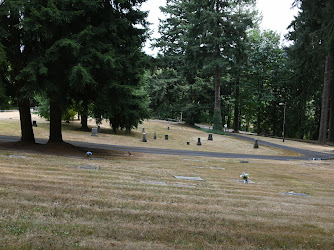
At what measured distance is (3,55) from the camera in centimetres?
1176

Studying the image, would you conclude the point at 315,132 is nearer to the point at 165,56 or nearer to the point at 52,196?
the point at 165,56

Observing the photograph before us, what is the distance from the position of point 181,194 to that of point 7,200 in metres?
3.71

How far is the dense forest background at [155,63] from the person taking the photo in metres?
12.4

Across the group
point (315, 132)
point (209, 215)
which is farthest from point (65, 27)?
point (315, 132)

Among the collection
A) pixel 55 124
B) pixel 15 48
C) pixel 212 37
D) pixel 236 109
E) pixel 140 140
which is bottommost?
pixel 140 140

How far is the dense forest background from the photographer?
12.4 m

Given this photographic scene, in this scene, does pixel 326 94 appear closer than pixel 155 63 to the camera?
No

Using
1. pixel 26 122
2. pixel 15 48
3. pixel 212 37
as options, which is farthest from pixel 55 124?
pixel 212 37

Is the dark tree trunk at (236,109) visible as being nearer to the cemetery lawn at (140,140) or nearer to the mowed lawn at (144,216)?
the cemetery lawn at (140,140)

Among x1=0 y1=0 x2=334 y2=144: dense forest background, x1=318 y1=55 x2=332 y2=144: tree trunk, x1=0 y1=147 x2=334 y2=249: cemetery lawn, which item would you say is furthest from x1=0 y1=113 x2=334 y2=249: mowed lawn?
x1=318 y1=55 x2=332 y2=144: tree trunk

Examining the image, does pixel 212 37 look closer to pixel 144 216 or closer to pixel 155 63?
pixel 155 63

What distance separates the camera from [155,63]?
51.1 ft

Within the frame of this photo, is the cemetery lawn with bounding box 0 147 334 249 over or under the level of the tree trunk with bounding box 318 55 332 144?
under

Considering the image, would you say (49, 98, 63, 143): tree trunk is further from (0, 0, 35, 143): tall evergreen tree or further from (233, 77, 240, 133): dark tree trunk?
(233, 77, 240, 133): dark tree trunk
